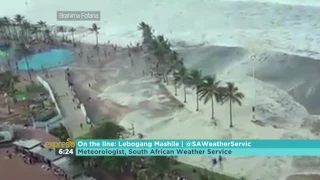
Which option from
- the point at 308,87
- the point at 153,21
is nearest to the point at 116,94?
the point at 153,21

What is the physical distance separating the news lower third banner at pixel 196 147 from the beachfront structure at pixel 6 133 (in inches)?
13.5

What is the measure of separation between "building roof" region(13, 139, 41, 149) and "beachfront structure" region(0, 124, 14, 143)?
1.3 inches

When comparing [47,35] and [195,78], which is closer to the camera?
[195,78]

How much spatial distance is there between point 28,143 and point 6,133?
12 centimetres

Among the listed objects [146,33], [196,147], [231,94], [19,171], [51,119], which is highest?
[146,33]

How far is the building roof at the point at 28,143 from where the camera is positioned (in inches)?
103

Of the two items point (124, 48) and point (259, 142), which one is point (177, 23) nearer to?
point (124, 48)

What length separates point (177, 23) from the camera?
2.58m

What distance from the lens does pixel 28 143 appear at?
2627mm

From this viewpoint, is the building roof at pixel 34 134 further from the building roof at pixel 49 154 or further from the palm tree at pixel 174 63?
the palm tree at pixel 174 63

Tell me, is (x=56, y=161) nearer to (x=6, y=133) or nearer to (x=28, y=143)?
(x=28, y=143)

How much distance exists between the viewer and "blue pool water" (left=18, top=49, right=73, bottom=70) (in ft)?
8.64

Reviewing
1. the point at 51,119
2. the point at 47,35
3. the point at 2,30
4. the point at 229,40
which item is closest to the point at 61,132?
the point at 51,119

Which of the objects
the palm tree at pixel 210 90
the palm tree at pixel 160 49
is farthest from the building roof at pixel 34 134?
the palm tree at pixel 210 90
